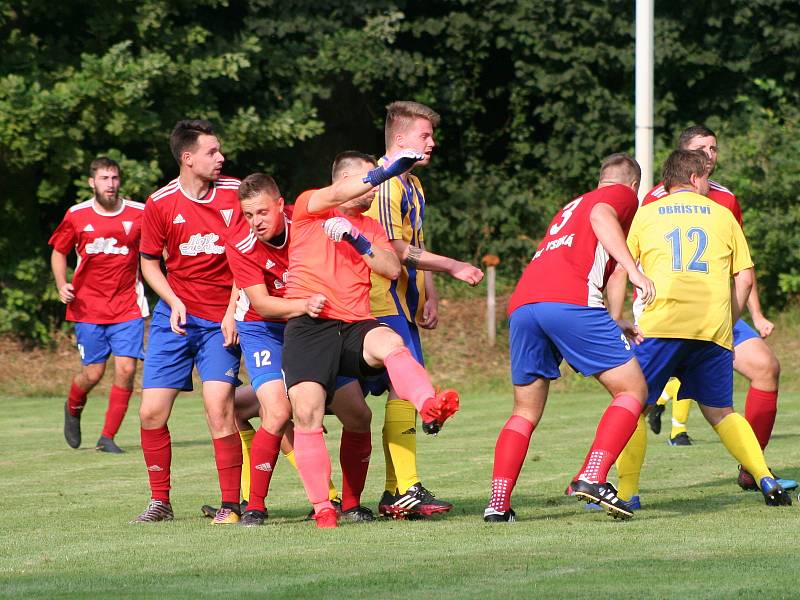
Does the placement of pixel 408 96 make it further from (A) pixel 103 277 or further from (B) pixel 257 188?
(B) pixel 257 188

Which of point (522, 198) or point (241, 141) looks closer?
point (241, 141)

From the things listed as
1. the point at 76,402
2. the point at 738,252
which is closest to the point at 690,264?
the point at 738,252

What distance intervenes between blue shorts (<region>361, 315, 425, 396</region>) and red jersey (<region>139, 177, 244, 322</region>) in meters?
0.95

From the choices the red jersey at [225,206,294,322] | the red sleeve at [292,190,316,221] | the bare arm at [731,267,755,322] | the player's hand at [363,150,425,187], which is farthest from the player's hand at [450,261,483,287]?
the bare arm at [731,267,755,322]

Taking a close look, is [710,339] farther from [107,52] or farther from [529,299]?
[107,52]

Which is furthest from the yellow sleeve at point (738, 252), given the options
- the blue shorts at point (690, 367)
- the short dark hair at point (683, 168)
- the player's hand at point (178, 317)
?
the player's hand at point (178, 317)

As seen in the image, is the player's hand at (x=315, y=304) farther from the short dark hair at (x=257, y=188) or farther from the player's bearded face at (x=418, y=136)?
the player's bearded face at (x=418, y=136)

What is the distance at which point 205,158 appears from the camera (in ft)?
27.1

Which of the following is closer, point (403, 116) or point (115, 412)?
point (403, 116)

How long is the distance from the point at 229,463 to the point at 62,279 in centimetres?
582

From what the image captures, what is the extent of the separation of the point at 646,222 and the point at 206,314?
248 cm

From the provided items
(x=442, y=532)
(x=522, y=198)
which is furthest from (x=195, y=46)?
(x=442, y=532)

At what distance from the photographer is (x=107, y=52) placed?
2212cm

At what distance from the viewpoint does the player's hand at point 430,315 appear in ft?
27.3
